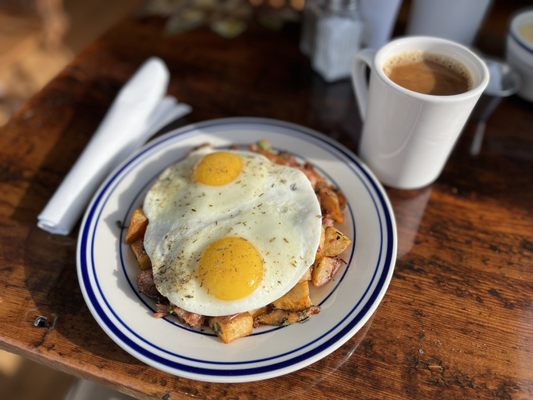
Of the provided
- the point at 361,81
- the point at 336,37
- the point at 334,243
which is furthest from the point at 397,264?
the point at 336,37

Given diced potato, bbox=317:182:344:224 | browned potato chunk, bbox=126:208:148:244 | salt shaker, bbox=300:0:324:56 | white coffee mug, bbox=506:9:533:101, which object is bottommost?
browned potato chunk, bbox=126:208:148:244

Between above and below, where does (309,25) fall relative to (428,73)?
below

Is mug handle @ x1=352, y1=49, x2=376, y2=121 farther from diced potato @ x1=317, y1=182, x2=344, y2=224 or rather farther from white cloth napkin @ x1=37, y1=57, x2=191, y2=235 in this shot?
white cloth napkin @ x1=37, y1=57, x2=191, y2=235

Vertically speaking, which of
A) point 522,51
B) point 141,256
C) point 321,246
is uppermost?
point 522,51

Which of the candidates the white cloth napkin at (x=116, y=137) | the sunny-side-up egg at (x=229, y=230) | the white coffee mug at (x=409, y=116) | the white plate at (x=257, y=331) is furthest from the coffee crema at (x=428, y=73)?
the white cloth napkin at (x=116, y=137)

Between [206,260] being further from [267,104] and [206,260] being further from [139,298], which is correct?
[267,104]

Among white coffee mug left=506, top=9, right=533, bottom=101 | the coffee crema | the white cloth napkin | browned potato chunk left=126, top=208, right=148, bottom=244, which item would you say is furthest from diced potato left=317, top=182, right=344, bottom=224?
white coffee mug left=506, top=9, right=533, bottom=101

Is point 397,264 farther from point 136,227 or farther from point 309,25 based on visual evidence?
point 309,25

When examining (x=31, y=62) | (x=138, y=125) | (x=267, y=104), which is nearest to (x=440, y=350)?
(x=267, y=104)
